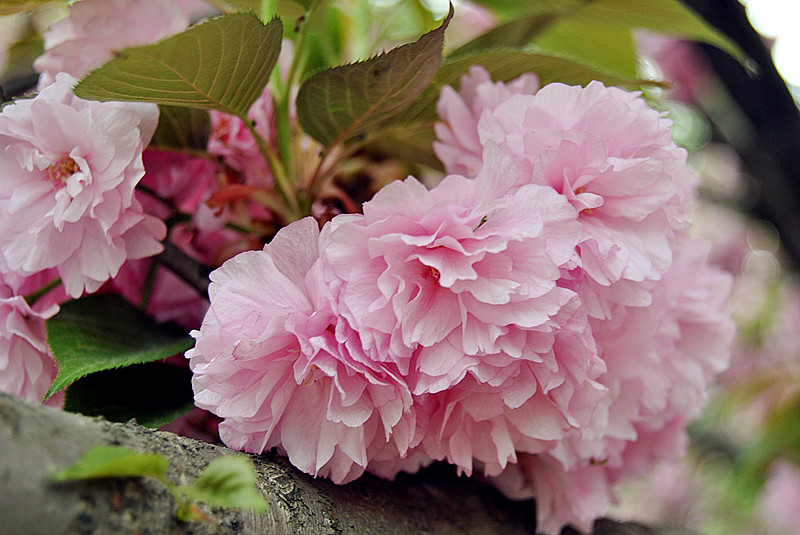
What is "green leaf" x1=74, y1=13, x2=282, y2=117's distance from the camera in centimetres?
26

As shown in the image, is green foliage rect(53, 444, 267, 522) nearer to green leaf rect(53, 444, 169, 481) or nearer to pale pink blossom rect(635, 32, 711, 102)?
green leaf rect(53, 444, 169, 481)

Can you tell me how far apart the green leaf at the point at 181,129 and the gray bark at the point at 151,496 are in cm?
18

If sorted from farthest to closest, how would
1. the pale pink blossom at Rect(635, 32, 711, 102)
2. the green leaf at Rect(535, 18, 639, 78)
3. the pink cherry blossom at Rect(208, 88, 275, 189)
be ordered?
the pale pink blossom at Rect(635, 32, 711, 102) → the green leaf at Rect(535, 18, 639, 78) → the pink cherry blossom at Rect(208, 88, 275, 189)

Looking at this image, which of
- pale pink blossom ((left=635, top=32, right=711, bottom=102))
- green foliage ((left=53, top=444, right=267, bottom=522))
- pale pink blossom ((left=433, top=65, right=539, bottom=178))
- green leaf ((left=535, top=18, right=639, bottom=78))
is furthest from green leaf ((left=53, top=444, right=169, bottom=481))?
pale pink blossom ((left=635, top=32, right=711, bottom=102))

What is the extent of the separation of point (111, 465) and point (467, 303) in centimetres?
15

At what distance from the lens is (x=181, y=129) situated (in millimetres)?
356

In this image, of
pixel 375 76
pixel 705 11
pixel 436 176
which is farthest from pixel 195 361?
pixel 705 11

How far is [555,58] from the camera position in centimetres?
36

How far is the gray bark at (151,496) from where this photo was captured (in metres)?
0.17

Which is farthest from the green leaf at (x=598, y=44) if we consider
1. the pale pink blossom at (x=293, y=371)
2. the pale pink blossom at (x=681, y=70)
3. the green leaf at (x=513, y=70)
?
the pale pink blossom at (x=681, y=70)

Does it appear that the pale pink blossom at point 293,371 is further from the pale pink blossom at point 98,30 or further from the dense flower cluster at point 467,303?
the pale pink blossom at point 98,30

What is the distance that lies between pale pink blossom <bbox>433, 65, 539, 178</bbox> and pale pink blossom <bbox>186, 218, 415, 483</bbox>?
108mm

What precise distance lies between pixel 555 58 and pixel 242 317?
0.23 meters

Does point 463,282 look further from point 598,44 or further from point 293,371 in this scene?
point 598,44
